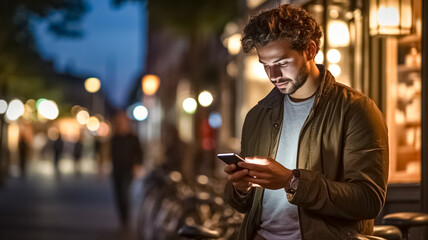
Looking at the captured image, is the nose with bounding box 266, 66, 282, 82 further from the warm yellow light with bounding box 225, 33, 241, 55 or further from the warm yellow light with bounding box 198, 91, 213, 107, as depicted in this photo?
the warm yellow light with bounding box 198, 91, 213, 107

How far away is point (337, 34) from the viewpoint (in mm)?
8086

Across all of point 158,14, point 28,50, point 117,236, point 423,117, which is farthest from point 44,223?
point 28,50

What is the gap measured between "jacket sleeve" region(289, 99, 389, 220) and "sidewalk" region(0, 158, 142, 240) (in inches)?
381

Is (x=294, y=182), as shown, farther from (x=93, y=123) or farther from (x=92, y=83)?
(x=93, y=123)

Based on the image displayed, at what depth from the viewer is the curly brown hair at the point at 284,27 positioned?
127 inches

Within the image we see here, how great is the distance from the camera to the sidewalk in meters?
12.9

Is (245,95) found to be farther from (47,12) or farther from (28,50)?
(28,50)

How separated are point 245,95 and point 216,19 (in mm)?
2867

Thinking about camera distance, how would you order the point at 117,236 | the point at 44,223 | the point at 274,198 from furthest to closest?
1. the point at 44,223
2. the point at 117,236
3. the point at 274,198

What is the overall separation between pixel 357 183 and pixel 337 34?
517 centimetres

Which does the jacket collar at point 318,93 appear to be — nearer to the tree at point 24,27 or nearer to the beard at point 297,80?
the beard at point 297,80

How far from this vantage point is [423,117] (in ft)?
19.2

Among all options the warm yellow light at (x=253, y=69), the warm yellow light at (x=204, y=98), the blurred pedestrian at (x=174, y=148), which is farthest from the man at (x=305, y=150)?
the warm yellow light at (x=204, y=98)

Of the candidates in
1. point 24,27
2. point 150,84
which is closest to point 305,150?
point 150,84
